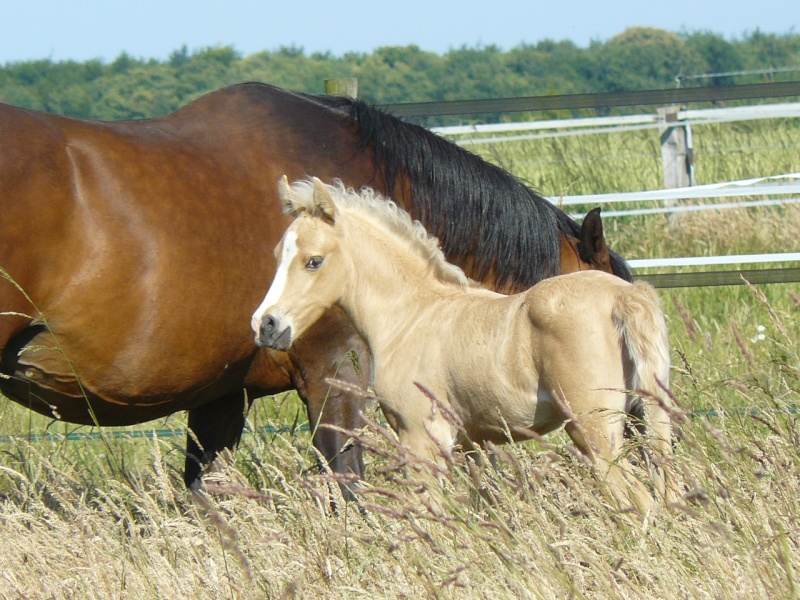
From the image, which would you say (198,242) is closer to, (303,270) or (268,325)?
(303,270)

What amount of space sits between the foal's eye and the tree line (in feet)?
50.0

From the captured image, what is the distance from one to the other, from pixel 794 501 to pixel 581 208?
5731mm

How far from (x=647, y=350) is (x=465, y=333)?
2.03ft

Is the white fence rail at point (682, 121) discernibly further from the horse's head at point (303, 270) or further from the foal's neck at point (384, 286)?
the horse's head at point (303, 270)

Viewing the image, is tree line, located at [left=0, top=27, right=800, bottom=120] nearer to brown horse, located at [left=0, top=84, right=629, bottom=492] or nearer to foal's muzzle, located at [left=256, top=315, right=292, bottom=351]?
brown horse, located at [left=0, top=84, right=629, bottom=492]

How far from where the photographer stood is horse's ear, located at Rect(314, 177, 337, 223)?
3.22 m

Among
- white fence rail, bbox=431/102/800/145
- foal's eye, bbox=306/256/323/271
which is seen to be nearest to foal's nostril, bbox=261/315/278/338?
foal's eye, bbox=306/256/323/271

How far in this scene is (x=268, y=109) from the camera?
4086 millimetres

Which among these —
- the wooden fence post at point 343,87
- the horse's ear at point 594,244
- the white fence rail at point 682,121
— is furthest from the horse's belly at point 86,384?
the white fence rail at point 682,121

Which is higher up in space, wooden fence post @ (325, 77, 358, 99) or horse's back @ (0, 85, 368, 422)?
wooden fence post @ (325, 77, 358, 99)

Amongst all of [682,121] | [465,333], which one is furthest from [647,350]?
[682,121]

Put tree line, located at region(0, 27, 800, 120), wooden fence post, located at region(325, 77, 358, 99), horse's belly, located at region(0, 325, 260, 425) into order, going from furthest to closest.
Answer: tree line, located at region(0, 27, 800, 120) < wooden fence post, located at region(325, 77, 358, 99) < horse's belly, located at region(0, 325, 260, 425)

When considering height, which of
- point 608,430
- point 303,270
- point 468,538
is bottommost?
point 468,538

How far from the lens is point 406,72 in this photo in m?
37.2
